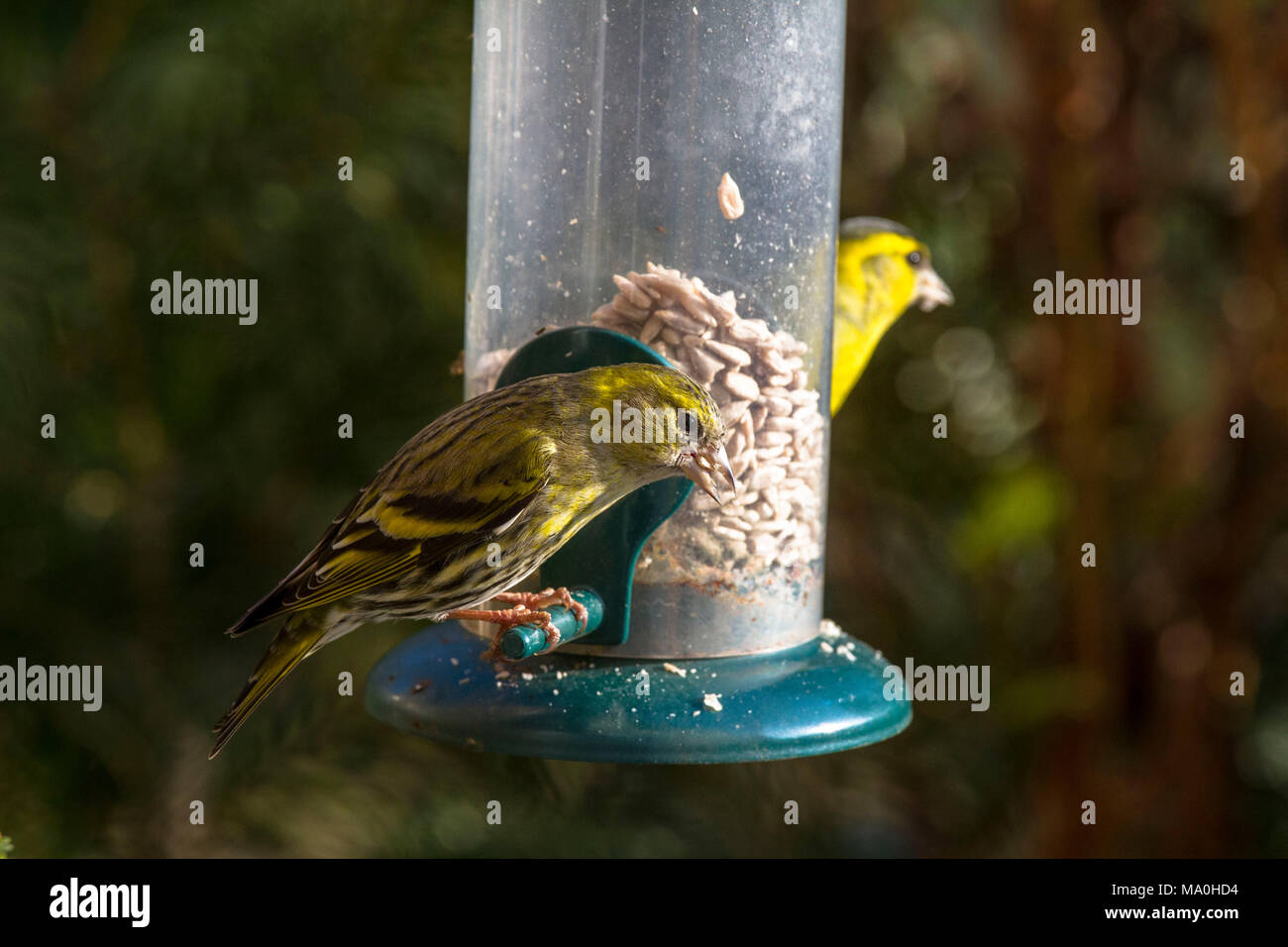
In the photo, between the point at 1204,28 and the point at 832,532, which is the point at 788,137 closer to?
the point at 832,532

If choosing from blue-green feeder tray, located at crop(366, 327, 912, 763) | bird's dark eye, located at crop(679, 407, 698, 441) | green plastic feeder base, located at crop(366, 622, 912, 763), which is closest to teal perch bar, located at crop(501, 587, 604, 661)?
blue-green feeder tray, located at crop(366, 327, 912, 763)

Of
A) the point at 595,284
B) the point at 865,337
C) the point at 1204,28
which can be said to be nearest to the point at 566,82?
the point at 595,284

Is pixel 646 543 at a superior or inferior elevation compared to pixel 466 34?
inferior

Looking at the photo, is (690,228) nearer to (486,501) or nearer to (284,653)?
(486,501)

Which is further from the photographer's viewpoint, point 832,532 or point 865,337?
point 832,532

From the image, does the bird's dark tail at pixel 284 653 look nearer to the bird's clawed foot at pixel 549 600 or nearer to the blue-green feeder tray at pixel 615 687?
the blue-green feeder tray at pixel 615 687

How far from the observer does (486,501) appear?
303 centimetres

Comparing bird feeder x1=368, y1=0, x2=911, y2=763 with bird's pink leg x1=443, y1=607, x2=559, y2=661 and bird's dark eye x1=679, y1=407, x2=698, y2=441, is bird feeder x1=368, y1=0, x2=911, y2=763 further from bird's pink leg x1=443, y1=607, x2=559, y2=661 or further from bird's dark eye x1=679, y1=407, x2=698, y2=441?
bird's dark eye x1=679, y1=407, x2=698, y2=441

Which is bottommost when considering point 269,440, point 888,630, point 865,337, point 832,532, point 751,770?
point 751,770

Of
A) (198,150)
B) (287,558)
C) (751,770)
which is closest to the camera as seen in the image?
(198,150)

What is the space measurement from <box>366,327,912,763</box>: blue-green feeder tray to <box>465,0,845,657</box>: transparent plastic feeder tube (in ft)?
0.34

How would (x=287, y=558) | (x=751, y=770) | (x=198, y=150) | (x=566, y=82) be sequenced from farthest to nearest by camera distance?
(x=751, y=770)
(x=287, y=558)
(x=198, y=150)
(x=566, y=82)

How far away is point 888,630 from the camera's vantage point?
5.43 meters

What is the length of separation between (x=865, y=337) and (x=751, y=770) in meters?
Answer: 1.78
